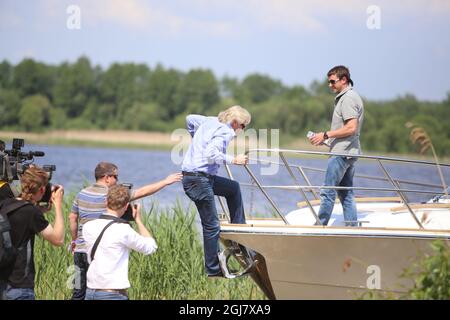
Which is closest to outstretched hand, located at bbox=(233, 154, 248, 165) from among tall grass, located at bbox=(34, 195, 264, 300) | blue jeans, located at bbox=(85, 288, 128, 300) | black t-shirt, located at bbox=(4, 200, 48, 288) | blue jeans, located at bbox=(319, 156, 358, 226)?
blue jeans, located at bbox=(319, 156, 358, 226)

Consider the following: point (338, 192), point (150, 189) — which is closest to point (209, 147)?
point (150, 189)

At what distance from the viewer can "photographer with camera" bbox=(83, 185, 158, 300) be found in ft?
Answer: 21.6

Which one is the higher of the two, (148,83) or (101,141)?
(148,83)

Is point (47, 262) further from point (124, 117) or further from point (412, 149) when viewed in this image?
point (124, 117)

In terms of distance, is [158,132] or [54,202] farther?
[158,132]

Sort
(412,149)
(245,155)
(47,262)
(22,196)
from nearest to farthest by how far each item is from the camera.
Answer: (22,196), (245,155), (47,262), (412,149)

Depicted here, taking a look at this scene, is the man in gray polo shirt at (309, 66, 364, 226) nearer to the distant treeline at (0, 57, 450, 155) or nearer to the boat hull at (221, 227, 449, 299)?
the boat hull at (221, 227, 449, 299)

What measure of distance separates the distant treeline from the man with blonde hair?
3451 cm

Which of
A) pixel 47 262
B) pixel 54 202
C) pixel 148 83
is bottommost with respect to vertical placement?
pixel 47 262

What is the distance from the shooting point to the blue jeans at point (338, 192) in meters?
8.00

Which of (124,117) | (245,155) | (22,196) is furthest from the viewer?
(124,117)
